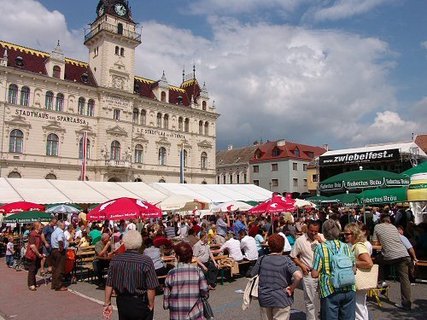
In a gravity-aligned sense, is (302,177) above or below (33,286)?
above

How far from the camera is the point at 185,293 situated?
4.34 meters

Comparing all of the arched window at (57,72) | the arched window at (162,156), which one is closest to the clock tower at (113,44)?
the arched window at (57,72)

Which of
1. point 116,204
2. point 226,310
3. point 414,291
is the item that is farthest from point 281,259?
point 116,204

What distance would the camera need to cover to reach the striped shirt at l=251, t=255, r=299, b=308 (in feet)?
15.4

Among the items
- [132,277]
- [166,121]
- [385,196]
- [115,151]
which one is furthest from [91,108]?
[132,277]

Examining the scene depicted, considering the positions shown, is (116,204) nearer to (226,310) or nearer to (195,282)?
(226,310)

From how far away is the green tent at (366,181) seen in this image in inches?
455

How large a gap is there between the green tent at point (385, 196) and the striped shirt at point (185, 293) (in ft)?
31.5

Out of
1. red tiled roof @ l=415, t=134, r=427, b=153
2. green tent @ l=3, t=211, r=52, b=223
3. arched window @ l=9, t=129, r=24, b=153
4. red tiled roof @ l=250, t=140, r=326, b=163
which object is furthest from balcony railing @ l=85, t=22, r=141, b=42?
red tiled roof @ l=415, t=134, r=427, b=153

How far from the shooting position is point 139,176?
45438mm

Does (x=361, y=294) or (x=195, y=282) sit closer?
(x=195, y=282)

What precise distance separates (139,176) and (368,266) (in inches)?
1633

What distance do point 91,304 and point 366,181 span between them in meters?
8.54

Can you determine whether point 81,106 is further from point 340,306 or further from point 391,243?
point 340,306
